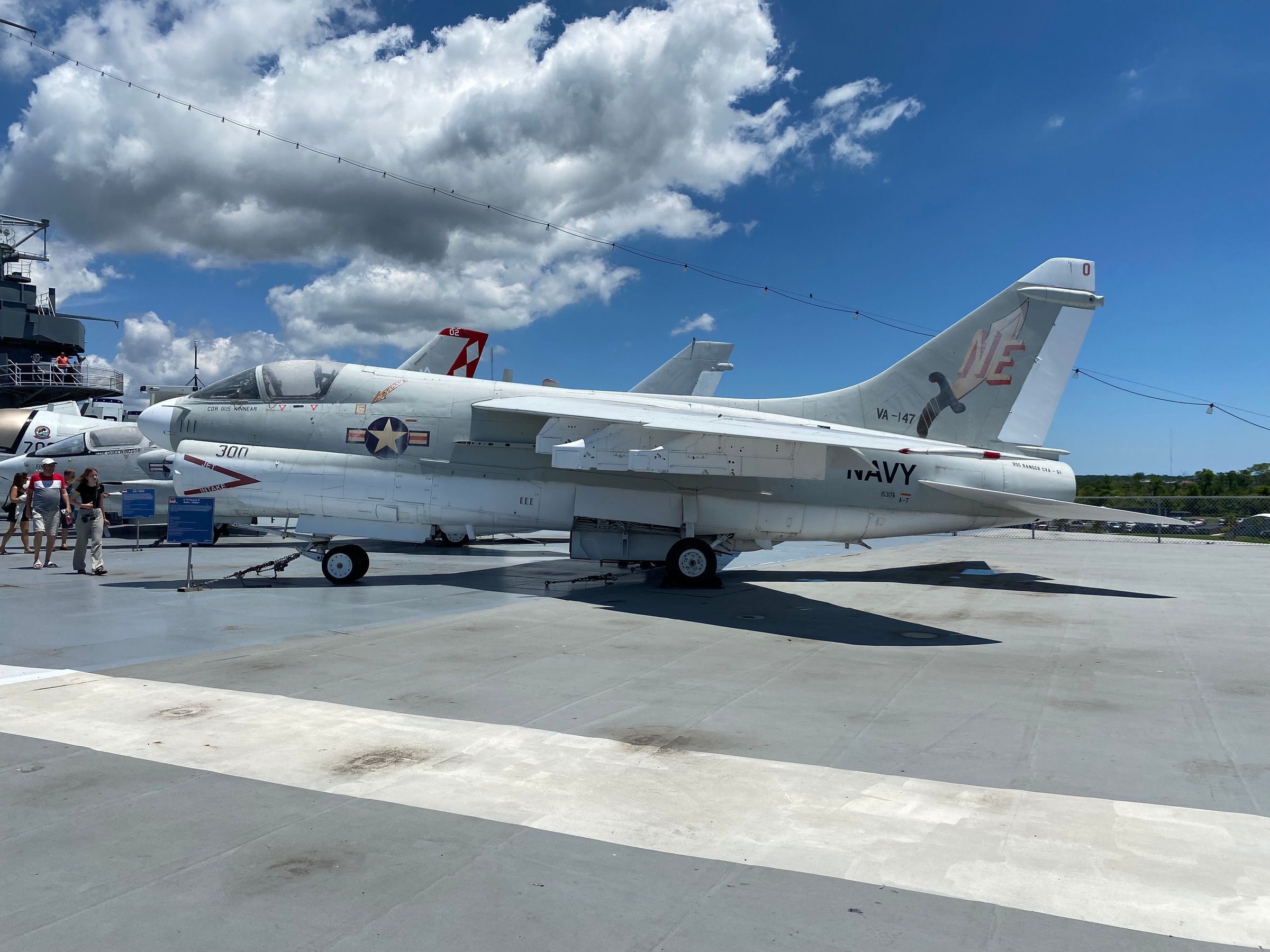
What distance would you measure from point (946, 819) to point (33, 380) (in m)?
43.1

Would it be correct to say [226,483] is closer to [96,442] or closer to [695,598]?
[695,598]

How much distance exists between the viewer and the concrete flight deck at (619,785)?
2.97 meters

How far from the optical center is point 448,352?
26.8 meters

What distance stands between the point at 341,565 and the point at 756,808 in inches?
384

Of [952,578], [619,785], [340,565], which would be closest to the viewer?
[619,785]

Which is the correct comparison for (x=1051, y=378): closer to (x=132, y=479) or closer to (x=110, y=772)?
(x=110, y=772)

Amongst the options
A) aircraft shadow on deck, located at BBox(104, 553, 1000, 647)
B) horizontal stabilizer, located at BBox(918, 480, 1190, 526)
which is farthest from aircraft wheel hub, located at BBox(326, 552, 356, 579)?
horizontal stabilizer, located at BBox(918, 480, 1190, 526)

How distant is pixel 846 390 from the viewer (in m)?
14.2

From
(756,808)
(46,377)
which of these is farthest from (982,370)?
(46,377)

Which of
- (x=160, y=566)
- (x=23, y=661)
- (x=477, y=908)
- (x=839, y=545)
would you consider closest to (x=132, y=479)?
(x=160, y=566)

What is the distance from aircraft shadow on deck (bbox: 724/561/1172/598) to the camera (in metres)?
13.6

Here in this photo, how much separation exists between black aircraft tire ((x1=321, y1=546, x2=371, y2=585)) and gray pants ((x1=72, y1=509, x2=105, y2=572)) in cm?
393

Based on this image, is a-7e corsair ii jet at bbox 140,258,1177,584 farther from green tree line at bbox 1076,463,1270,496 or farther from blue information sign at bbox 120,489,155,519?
green tree line at bbox 1076,463,1270,496

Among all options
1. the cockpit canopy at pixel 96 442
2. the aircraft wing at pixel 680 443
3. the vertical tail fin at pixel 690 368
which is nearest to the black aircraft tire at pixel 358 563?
the aircraft wing at pixel 680 443
